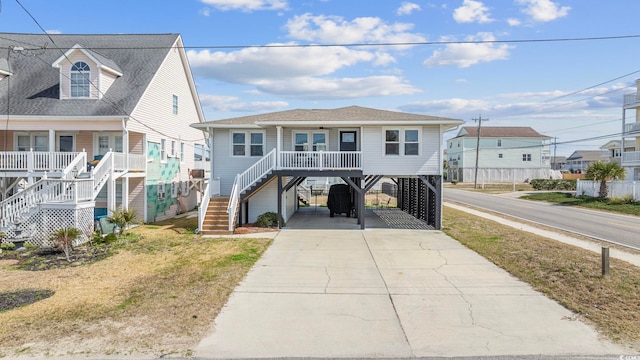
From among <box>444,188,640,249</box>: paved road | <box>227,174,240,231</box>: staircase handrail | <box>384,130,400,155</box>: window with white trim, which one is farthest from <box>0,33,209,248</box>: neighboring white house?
<box>444,188,640,249</box>: paved road

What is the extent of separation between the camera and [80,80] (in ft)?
63.4

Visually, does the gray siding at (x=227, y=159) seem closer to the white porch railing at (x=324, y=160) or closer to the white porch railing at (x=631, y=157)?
the white porch railing at (x=324, y=160)

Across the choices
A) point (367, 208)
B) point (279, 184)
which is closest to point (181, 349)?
point (279, 184)

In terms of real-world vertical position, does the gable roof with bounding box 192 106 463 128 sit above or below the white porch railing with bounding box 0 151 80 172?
above

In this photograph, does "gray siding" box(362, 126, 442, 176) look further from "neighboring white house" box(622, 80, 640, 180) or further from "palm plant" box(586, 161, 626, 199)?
"neighboring white house" box(622, 80, 640, 180)

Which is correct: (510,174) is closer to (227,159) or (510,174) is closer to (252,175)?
(227,159)

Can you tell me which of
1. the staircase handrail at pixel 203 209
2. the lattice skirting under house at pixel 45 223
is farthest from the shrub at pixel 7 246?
the staircase handrail at pixel 203 209

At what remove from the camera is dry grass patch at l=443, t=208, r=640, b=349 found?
22.7ft

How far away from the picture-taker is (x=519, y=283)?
30.5 feet

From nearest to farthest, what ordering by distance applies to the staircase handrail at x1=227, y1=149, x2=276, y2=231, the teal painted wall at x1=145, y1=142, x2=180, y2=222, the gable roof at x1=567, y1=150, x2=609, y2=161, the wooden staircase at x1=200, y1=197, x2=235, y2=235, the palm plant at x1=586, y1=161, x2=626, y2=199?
1. the wooden staircase at x1=200, y1=197, x2=235, y2=235
2. the staircase handrail at x1=227, y1=149, x2=276, y2=231
3. the teal painted wall at x1=145, y1=142, x2=180, y2=222
4. the palm plant at x1=586, y1=161, x2=626, y2=199
5. the gable roof at x1=567, y1=150, x2=609, y2=161

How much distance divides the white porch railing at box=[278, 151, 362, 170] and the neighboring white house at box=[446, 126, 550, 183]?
52.5m

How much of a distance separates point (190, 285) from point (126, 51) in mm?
18073

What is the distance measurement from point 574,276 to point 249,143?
14621 millimetres

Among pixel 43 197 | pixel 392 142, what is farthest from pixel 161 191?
pixel 392 142
